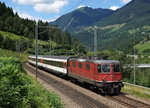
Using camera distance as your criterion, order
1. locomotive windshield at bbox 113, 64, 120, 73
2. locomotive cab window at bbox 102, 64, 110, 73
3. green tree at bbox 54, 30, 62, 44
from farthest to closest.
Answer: green tree at bbox 54, 30, 62, 44, locomotive windshield at bbox 113, 64, 120, 73, locomotive cab window at bbox 102, 64, 110, 73

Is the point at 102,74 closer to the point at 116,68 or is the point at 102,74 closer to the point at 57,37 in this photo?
the point at 116,68

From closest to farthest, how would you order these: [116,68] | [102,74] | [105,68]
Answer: [102,74] → [105,68] → [116,68]

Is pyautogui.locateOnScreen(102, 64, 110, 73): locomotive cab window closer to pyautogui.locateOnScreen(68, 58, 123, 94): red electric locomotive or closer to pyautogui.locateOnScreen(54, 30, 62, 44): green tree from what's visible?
pyautogui.locateOnScreen(68, 58, 123, 94): red electric locomotive

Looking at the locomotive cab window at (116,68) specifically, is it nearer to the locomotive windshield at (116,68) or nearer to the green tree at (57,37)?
the locomotive windshield at (116,68)

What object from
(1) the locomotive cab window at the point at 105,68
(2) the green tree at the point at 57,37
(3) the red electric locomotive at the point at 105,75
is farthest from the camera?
(2) the green tree at the point at 57,37

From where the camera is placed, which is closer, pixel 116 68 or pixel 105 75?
pixel 105 75

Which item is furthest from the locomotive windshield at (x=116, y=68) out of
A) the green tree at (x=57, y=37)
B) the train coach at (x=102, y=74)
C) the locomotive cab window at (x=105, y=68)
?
the green tree at (x=57, y=37)

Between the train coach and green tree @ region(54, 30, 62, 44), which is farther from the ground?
green tree @ region(54, 30, 62, 44)

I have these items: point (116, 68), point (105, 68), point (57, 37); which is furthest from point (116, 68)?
point (57, 37)

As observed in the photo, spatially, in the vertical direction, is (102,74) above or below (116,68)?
below

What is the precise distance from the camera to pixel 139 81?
33438 mm

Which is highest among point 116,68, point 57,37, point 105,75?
point 57,37

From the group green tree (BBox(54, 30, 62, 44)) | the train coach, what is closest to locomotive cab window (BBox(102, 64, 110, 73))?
the train coach

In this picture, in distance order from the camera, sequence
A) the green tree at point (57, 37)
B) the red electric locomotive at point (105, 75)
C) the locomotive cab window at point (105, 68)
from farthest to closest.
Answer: the green tree at point (57, 37)
the locomotive cab window at point (105, 68)
the red electric locomotive at point (105, 75)
